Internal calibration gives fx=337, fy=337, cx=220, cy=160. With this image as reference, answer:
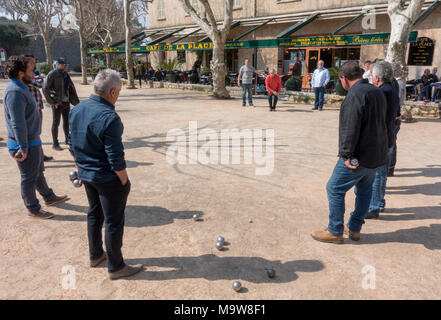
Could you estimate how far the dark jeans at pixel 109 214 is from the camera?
2.85m

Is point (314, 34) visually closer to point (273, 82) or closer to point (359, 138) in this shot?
point (273, 82)

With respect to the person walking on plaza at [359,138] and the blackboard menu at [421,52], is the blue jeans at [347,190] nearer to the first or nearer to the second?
the person walking on plaza at [359,138]

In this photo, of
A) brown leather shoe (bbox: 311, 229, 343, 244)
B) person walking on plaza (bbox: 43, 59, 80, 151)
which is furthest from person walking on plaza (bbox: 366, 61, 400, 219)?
person walking on plaza (bbox: 43, 59, 80, 151)

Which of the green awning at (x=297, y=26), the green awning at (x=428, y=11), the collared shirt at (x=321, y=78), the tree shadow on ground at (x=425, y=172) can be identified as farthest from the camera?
the green awning at (x=297, y=26)

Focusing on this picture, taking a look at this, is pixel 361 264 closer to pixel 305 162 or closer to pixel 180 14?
pixel 305 162

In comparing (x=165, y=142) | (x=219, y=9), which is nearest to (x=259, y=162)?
(x=165, y=142)

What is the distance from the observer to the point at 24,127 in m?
3.93

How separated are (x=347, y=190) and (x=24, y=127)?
3705mm

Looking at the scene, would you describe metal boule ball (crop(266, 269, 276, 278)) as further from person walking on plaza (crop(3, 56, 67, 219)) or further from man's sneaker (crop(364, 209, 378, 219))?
person walking on plaza (crop(3, 56, 67, 219))

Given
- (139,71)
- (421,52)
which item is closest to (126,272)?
(421,52)

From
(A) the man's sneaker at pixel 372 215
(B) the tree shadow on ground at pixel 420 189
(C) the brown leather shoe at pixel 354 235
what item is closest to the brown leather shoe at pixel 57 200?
(C) the brown leather shoe at pixel 354 235

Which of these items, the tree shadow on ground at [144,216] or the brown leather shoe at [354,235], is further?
the tree shadow on ground at [144,216]

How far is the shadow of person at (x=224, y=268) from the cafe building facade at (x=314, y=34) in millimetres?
12136
